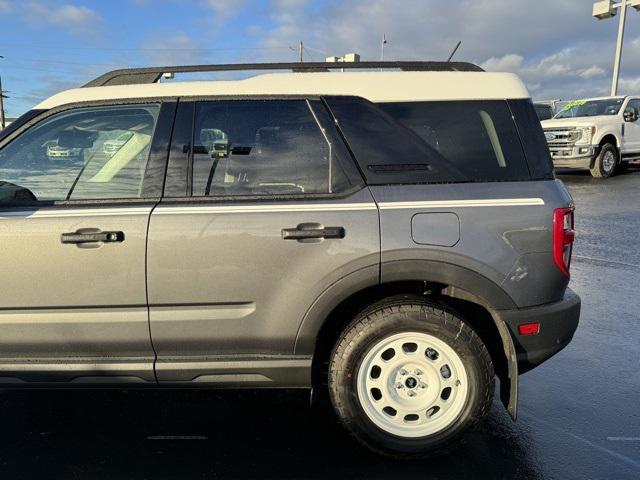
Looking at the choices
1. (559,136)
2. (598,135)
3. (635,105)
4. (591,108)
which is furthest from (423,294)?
(635,105)

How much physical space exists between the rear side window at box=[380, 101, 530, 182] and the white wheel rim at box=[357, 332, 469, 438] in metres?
0.93

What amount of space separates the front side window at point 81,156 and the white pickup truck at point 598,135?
14047mm

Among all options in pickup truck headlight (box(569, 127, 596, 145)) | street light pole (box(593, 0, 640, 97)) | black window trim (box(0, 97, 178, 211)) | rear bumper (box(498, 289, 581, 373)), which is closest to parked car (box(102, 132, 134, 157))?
black window trim (box(0, 97, 178, 211))

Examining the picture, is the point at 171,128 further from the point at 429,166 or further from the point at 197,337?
the point at 429,166

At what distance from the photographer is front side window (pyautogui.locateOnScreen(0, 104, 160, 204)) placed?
2639 mm

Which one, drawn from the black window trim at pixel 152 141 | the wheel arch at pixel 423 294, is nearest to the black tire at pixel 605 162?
the wheel arch at pixel 423 294

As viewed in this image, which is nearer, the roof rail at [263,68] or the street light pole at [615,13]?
the roof rail at [263,68]

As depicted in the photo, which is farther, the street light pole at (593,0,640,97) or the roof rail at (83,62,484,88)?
the street light pole at (593,0,640,97)

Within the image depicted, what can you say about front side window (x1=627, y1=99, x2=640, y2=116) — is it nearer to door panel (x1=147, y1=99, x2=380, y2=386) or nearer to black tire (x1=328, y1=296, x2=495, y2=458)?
black tire (x1=328, y1=296, x2=495, y2=458)

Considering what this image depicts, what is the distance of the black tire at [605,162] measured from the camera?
1469cm

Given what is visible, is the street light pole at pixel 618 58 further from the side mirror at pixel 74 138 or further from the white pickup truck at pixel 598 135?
the side mirror at pixel 74 138

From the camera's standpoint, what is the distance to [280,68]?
9.41 ft

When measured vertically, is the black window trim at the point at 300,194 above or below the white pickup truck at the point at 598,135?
below

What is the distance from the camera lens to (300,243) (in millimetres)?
2479
